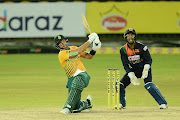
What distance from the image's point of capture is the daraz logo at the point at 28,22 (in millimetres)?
23391

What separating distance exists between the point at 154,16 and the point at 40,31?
517 centimetres

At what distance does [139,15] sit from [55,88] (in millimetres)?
10993

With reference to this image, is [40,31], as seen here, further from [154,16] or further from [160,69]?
[160,69]

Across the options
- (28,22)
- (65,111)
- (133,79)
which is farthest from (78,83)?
(28,22)

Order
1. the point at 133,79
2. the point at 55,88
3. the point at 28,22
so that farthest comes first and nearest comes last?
1. the point at 28,22
2. the point at 55,88
3. the point at 133,79

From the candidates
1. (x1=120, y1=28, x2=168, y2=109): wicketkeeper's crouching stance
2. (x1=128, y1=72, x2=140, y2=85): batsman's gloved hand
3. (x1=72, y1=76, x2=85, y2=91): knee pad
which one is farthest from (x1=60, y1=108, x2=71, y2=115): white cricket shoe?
(x1=128, y1=72, x2=140, y2=85): batsman's gloved hand

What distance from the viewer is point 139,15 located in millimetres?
23016

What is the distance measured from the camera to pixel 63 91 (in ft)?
40.5

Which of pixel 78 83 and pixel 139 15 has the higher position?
pixel 139 15

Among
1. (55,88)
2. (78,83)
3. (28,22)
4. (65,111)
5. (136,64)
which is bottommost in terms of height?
(65,111)

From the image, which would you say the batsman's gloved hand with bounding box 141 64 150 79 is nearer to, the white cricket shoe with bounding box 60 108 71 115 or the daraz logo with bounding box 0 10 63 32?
the white cricket shoe with bounding box 60 108 71 115

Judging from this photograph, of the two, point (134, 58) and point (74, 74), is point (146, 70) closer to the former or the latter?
point (134, 58)

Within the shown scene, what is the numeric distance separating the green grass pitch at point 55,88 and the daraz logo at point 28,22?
284cm

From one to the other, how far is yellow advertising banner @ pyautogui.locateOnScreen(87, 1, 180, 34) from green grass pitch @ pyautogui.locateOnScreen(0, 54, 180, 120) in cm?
256
